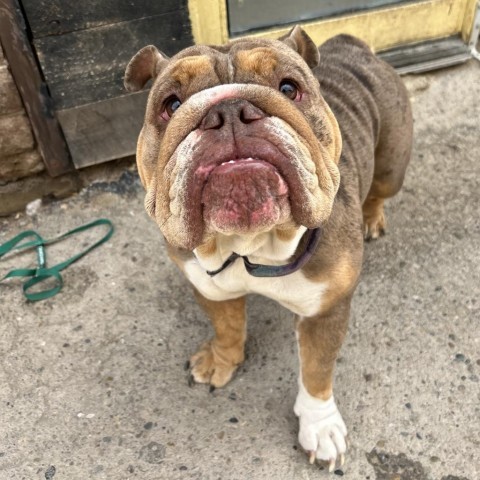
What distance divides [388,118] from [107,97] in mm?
1594

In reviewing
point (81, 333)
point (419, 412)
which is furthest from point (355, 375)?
point (81, 333)

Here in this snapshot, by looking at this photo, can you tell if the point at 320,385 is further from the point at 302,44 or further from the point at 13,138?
the point at 13,138

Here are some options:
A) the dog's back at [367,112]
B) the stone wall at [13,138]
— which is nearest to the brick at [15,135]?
the stone wall at [13,138]

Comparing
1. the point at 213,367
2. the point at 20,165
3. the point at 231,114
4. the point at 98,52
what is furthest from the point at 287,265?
the point at 20,165

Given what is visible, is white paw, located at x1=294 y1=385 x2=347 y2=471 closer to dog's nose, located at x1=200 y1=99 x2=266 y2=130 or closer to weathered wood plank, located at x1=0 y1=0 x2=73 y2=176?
dog's nose, located at x1=200 y1=99 x2=266 y2=130

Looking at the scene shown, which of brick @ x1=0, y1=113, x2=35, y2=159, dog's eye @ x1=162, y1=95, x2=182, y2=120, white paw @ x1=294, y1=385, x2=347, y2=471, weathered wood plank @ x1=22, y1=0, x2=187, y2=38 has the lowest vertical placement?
white paw @ x1=294, y1=385, x2=347, y2=471

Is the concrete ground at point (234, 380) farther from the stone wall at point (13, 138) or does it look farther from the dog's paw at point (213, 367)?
the stone wall at point (13, 138)

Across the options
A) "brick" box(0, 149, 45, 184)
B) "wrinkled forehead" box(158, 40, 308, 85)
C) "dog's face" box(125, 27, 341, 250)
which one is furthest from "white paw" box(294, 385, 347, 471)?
"brick" box(0, 149, 45, 184)

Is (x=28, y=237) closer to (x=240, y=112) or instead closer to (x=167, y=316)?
(x=167, y=316)

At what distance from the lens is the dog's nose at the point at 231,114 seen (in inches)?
66.2

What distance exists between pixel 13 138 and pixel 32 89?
1.03 ft

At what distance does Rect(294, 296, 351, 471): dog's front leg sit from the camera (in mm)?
2359

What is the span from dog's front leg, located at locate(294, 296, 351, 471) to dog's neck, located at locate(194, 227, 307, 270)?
0.36 meters

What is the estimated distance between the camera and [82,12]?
128 inches
